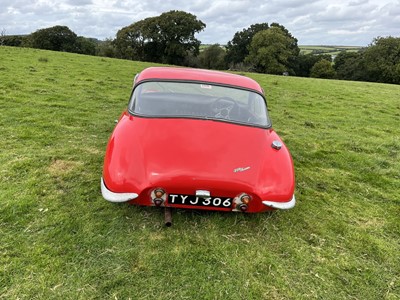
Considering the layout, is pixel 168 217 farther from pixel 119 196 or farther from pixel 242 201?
pixel 242 201

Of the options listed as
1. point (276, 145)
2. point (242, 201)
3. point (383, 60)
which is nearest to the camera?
point (242, 201)

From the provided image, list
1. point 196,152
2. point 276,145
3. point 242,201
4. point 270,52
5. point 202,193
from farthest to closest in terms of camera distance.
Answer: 1. point 270,52
2. point 276,145
3. point 196,152
4. point 242,201
5. point 202,193

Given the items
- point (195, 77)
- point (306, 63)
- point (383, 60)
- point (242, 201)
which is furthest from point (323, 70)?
point (242, 201)

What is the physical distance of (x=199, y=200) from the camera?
350cm

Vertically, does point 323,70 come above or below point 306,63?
below

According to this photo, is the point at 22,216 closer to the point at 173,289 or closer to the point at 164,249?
the point at 164,249

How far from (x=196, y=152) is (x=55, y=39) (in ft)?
170

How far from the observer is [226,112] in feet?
15.6

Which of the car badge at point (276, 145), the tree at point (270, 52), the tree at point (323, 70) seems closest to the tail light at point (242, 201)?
the car badge at point (276, 145)

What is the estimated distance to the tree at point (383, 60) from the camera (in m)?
42.9

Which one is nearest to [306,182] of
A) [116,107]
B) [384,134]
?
[384,134]

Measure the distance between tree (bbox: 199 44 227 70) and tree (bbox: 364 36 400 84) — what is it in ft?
77.3

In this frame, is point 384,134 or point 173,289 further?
point 384,134

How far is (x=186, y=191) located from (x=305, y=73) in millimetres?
61971
